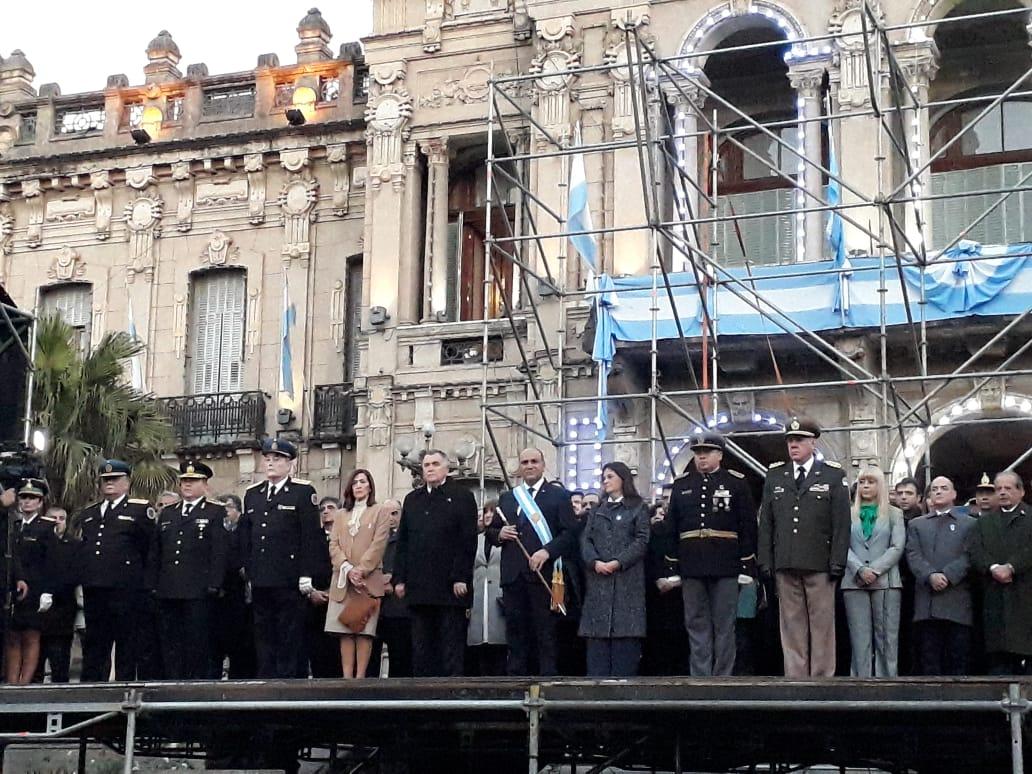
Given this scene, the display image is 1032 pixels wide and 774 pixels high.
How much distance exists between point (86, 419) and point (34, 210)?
643 centimetres

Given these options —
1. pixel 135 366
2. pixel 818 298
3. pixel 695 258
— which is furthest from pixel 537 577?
pixel 135 366

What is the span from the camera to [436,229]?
76.5ft

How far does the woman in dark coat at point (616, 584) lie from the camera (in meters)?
12.3

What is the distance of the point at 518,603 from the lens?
12844 millimetres

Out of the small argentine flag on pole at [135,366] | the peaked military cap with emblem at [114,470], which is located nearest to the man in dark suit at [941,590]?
the peaked military cap with emblem at [114,470]

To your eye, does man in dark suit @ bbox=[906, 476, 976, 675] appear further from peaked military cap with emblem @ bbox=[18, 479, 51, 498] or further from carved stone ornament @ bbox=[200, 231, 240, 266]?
carved stone ornament @ bbox=[200, 231, 240, 266]

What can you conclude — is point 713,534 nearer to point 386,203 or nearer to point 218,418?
point 386,203

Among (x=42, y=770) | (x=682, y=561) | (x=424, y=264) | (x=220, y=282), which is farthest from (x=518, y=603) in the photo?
(x=220, y=282)

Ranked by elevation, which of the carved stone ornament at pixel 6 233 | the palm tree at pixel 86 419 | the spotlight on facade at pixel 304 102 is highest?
the spotlight on facade at pixel 304 102

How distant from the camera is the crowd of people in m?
11.9

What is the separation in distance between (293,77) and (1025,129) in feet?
32.3

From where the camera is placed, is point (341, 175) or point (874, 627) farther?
point (341, 175)

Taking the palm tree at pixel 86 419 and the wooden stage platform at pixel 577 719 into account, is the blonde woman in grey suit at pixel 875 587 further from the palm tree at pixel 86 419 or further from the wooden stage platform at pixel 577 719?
the palm tree at pixel 86 419

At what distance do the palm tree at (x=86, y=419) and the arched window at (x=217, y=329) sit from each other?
3273 mm
